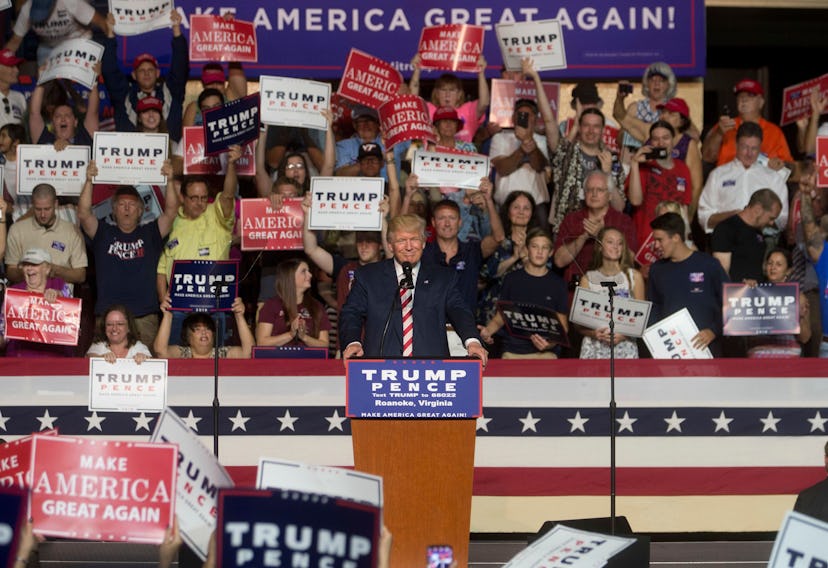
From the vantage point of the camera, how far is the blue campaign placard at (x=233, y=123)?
1065 cm

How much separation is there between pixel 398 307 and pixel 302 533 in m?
3.59

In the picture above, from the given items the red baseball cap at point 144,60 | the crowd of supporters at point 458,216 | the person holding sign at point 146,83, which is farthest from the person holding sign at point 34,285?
the red baseball cap at point 144,60

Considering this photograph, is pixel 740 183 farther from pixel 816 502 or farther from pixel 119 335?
pixel 816 502

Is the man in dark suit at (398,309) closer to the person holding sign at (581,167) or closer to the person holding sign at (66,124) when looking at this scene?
the person holding sign at (581,167)

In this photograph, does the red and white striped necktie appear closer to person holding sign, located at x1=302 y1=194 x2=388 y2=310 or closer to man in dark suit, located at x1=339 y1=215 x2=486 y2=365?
man in dark suit, located at x1=339 y1=215 x2=486 y2=365

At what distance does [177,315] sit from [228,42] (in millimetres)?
2652

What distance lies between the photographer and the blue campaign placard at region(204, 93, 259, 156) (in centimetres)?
1065

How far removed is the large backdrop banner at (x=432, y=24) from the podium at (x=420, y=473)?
6.52 metres

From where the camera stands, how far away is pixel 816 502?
6.47m

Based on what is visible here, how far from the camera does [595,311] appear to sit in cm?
947

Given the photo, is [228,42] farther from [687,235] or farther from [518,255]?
[687,235]

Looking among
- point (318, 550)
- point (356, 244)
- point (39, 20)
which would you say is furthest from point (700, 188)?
point (318, 550)

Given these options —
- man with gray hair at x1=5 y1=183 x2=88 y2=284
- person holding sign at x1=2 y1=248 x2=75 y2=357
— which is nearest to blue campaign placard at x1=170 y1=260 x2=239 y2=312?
person holding sign at x1=2 y1=248 x2=75 y2=357

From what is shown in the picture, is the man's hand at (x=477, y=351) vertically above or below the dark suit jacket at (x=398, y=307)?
below
